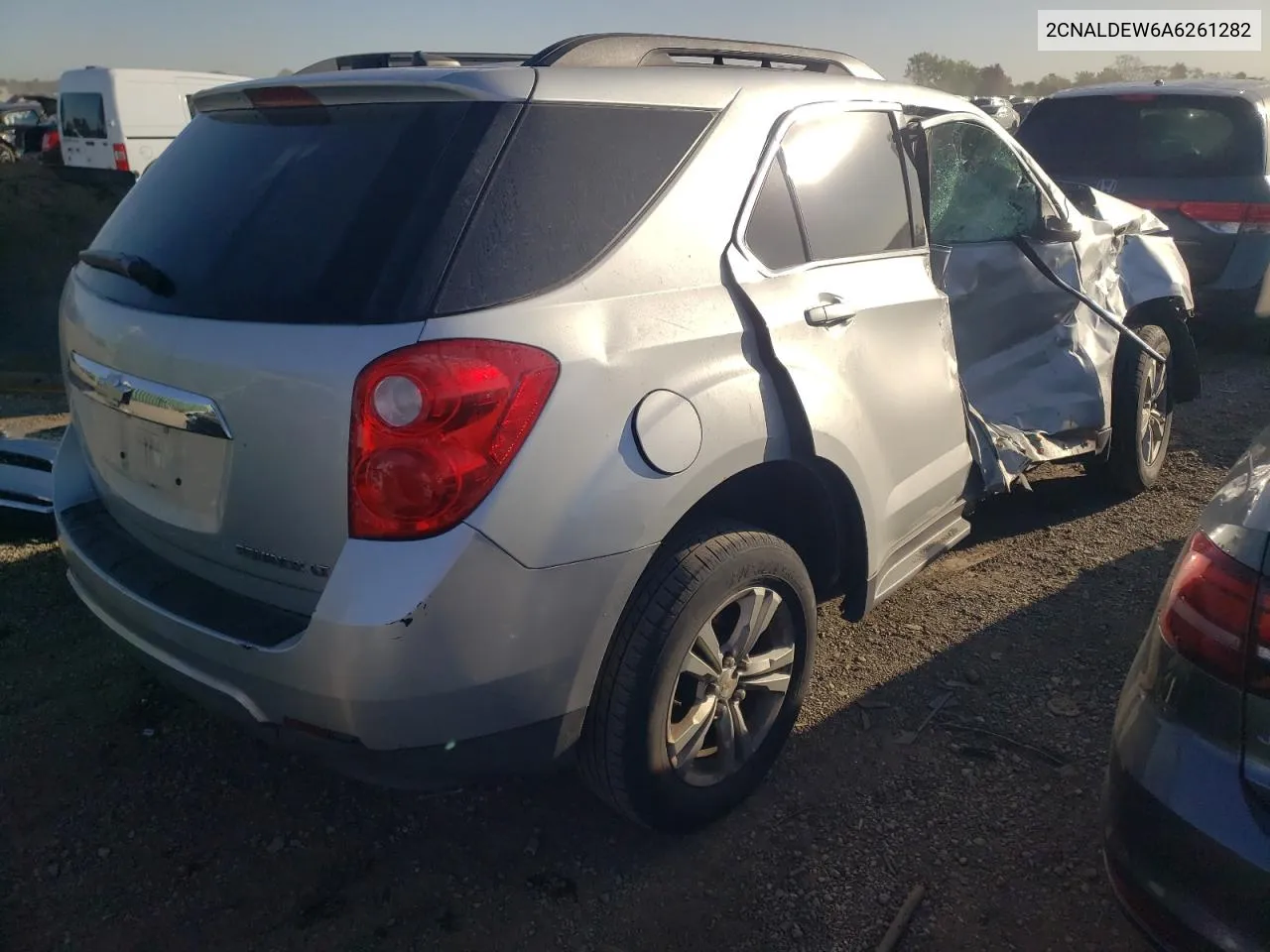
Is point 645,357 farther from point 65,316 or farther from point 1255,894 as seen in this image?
point 65,316

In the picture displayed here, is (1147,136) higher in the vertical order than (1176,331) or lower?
higher

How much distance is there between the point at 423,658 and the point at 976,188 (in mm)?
3355

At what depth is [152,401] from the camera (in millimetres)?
2162

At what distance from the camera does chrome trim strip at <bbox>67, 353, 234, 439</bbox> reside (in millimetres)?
2039

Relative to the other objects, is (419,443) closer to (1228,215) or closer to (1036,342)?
(1036,342)

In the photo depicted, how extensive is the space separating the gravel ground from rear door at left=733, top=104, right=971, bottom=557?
60 cm

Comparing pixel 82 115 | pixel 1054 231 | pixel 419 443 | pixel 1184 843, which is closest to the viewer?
pixel 1184 843

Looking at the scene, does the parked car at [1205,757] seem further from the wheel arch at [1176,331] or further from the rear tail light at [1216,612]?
the wheel arch at [1176,331]

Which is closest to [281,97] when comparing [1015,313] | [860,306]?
[860,306]

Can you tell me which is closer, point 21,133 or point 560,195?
point 560,195

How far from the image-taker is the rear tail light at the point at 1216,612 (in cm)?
163

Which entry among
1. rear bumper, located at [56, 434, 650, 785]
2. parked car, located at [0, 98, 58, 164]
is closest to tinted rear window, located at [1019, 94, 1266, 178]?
rear bumper, located at [56, 434, 650, 785]

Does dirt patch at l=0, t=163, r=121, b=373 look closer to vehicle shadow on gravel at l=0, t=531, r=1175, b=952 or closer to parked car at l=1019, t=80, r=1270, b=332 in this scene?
vehicle shadow on gravel at l=0, t=531, r=1175, b=952

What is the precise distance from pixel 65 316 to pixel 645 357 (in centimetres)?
158
